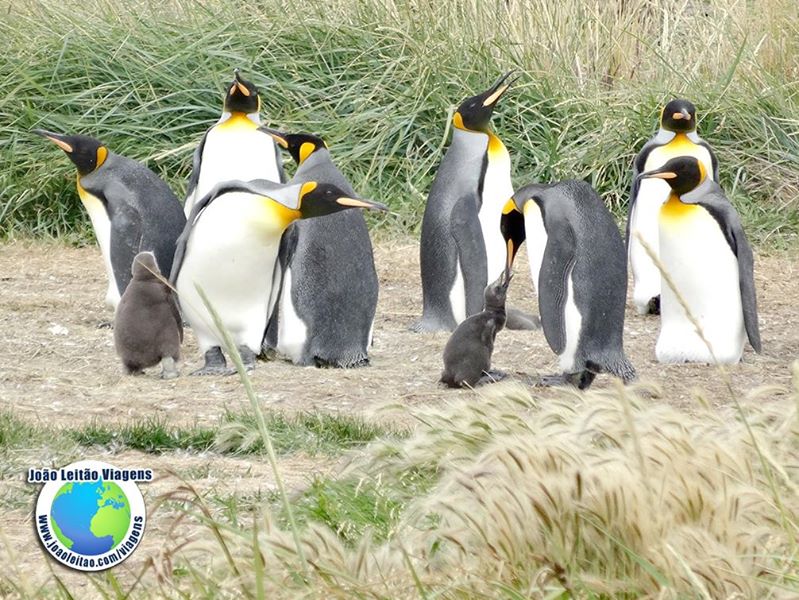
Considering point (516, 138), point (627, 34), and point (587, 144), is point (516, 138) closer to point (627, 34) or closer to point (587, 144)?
point (587, 144)

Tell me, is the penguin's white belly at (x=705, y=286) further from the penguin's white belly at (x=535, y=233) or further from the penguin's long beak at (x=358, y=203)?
the penguin's long beak at (x=358, y=203)

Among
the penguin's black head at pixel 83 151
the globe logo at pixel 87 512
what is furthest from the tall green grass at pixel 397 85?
the globe logo at pixel 87 512

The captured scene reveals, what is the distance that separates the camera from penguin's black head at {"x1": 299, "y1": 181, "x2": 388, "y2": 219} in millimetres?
6324

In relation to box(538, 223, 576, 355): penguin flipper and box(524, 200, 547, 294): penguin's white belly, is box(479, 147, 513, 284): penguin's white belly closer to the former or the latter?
box(524, 200, 547, 294): penguin's white belly

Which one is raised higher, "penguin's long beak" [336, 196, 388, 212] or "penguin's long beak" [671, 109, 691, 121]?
"penguin's long beak" [671, 109, 691, 121]

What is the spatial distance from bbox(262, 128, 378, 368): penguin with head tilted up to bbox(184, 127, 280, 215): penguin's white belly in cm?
115

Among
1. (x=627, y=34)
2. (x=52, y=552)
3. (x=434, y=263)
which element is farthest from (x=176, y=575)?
(x=627, y=34)

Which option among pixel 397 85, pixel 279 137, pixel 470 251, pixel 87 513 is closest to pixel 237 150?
pixel 279 137

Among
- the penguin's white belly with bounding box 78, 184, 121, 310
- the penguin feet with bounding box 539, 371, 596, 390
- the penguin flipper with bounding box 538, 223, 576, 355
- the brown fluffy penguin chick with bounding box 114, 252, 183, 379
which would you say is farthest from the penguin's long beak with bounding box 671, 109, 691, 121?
the brown fluffy penguin chick with bounding box 114, 252, 183, 379

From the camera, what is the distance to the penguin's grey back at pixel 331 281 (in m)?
6.81

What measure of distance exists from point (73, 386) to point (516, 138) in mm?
5979

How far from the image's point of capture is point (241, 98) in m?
8.48

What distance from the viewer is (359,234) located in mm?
7145

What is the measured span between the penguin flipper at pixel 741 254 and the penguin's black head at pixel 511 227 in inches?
34.3
